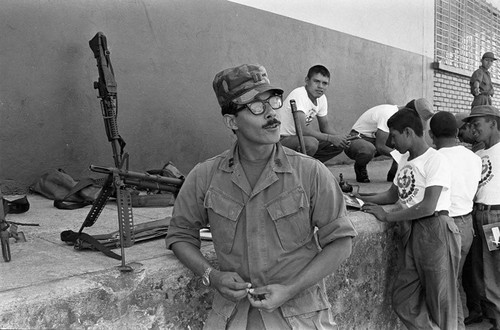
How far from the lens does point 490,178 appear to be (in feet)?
12.6

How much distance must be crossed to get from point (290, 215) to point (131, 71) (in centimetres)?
316

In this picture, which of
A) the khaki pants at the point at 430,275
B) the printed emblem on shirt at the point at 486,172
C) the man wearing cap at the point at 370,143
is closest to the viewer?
the khaki pants at the point at 430,275

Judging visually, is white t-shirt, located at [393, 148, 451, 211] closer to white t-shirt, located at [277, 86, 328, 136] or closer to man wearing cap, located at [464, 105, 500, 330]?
man wearing cap, located at [464, 105, 500, 330]

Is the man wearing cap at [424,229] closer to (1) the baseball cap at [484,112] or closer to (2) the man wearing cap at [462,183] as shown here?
(2) the man wearing cap at [462,183]

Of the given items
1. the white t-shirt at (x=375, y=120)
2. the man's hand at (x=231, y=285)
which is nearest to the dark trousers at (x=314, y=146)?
the white t-shirt at (x=375, y=120)

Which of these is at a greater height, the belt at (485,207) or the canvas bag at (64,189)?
the canvas bag at (64,189)

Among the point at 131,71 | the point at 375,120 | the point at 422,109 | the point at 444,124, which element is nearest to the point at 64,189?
the point at 131,71

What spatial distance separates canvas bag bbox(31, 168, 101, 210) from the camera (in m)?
3.77

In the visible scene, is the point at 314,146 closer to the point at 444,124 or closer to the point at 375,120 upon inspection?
the point at 375,120

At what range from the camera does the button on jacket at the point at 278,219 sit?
2.05 metres

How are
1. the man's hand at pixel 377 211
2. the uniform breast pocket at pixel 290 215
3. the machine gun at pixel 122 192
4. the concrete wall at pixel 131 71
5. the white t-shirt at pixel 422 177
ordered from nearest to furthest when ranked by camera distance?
the uniform breast pocket at pixel 290 215 → the machine gun at pixel 122 192 → the white t-shirt at pixel 422 177 → the man's hand at pixel 377 211 → the concrete wall at pixel 131 71

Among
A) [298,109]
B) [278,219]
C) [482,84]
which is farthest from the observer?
[482,84]

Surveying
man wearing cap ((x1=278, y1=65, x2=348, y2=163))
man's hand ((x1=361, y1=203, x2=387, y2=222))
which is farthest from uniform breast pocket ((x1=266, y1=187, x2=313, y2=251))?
man wearing cap ((x1=278, y1=65, x2=348, y2=163))

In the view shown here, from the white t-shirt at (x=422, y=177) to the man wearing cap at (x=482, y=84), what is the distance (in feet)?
24.5
